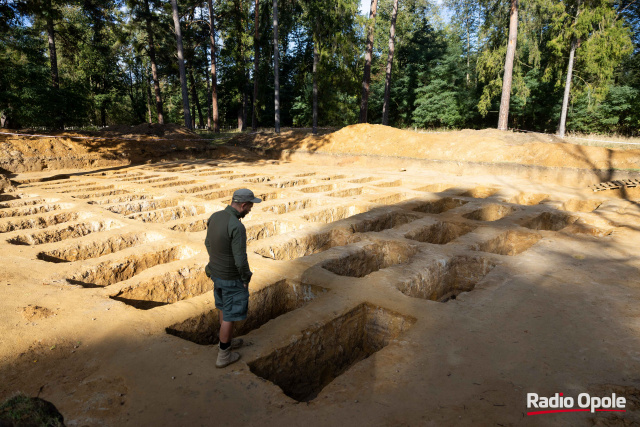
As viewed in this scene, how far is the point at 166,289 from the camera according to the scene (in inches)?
197

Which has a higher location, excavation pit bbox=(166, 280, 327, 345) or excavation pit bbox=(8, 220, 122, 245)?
excavation pit bbox=(8, 220, 122, 245)

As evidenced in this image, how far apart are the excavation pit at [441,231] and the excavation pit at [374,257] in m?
0.97

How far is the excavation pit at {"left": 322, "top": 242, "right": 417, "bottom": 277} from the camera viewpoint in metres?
5.83

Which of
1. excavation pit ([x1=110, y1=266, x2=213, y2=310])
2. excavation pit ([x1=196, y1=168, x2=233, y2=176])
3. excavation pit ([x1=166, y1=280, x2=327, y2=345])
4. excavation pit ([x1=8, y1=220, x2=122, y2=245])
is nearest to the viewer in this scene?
excavation pit ([x1=166, y1=280, x2=327, y2=345])

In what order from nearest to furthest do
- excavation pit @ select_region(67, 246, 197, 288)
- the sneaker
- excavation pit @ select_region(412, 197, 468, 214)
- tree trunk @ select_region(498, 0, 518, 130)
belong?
the sneaker, excavation pit @ select_region(67, 246, 197, 288), excavation pit @ select_region(412, 197, 468, 214), tree trunk @ select_region(498, 0, 518, 130)

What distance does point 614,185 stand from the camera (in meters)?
11.0

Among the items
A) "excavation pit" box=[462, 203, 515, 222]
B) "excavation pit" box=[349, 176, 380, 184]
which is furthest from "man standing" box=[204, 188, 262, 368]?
"excavation pit" box=[349, 176, 380, 184]

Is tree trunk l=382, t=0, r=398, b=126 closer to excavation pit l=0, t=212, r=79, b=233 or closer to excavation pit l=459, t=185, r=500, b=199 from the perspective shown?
excavation pit l=459, t=185, r=500, b=199

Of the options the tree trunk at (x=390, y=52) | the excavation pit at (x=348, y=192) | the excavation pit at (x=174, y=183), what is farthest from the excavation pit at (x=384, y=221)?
the tree trunk at (x=390, y=52)

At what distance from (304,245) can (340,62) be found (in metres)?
19.2

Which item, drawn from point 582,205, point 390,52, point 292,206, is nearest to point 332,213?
point 292,206

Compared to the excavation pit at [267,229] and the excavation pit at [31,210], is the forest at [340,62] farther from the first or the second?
the excavation pit at [267,229]

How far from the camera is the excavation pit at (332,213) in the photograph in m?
8.21

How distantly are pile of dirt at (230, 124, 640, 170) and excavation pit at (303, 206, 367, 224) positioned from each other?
842 centimetres
